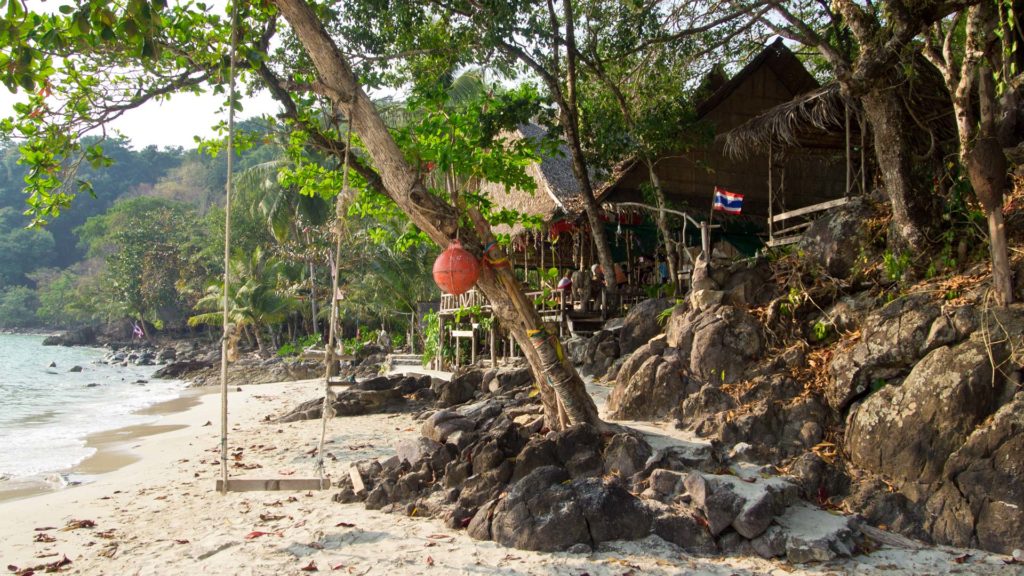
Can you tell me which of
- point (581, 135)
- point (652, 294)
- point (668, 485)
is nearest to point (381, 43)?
point (581, 135)

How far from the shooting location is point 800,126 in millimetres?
9523

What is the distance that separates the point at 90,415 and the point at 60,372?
1492 cm

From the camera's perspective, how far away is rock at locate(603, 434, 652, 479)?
5301 mm

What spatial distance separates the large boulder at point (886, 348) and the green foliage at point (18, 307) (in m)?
62.0

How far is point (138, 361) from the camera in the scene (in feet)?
109

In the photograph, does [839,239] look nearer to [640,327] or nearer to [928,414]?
[928,414]

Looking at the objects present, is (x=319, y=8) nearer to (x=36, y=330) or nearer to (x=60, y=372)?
(x=60, y=372)

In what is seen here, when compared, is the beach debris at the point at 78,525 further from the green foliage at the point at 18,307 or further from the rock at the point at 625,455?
the green foliage at the point at 18,307

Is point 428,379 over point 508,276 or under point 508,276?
under

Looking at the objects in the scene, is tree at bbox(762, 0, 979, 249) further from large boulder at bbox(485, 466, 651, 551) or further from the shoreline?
the shoreline

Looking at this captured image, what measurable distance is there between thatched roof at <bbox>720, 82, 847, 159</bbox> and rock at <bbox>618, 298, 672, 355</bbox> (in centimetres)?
245

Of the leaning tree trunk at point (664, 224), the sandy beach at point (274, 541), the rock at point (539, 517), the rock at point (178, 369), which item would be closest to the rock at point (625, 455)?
the rock at point (539, 517)

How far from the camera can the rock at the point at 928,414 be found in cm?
490

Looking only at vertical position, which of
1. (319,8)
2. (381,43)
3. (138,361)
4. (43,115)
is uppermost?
(381,43)
